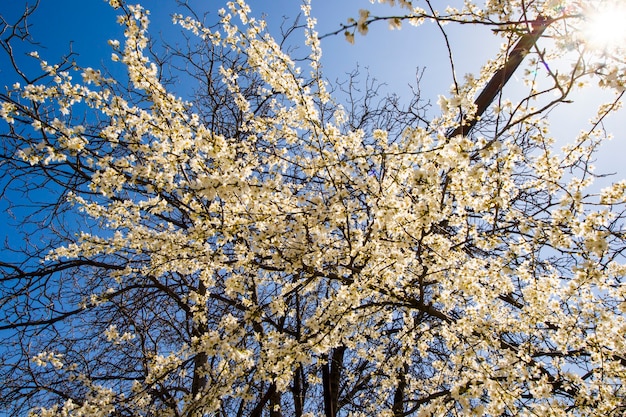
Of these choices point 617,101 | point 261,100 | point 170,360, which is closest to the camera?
point 617,101

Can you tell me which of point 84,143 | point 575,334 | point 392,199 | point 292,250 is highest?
point 84,143

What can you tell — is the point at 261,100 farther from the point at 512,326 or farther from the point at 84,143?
the point at 512,326

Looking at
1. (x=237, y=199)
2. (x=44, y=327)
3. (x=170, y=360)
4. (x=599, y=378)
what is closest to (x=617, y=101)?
(x=599, y=378)

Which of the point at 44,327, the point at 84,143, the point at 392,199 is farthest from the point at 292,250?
the point at 44,327

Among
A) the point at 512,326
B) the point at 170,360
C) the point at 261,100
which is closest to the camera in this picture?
the point at 512,326

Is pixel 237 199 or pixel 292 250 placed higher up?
pixel 237 199

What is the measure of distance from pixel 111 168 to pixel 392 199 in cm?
256

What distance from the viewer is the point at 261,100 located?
24.3ft

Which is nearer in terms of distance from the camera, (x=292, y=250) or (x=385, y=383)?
(x=292, y=250)

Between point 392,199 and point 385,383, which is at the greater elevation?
point 392,199

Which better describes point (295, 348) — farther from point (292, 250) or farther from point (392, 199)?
point (392, 199)

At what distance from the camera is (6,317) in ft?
15.3

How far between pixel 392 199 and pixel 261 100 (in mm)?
4680

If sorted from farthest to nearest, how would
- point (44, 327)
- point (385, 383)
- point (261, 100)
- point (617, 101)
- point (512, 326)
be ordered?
1. point (261, 100)
2. point (385, 383)
3. point (44, 327)
4. point (512, 326)
5. point (617, 101)
